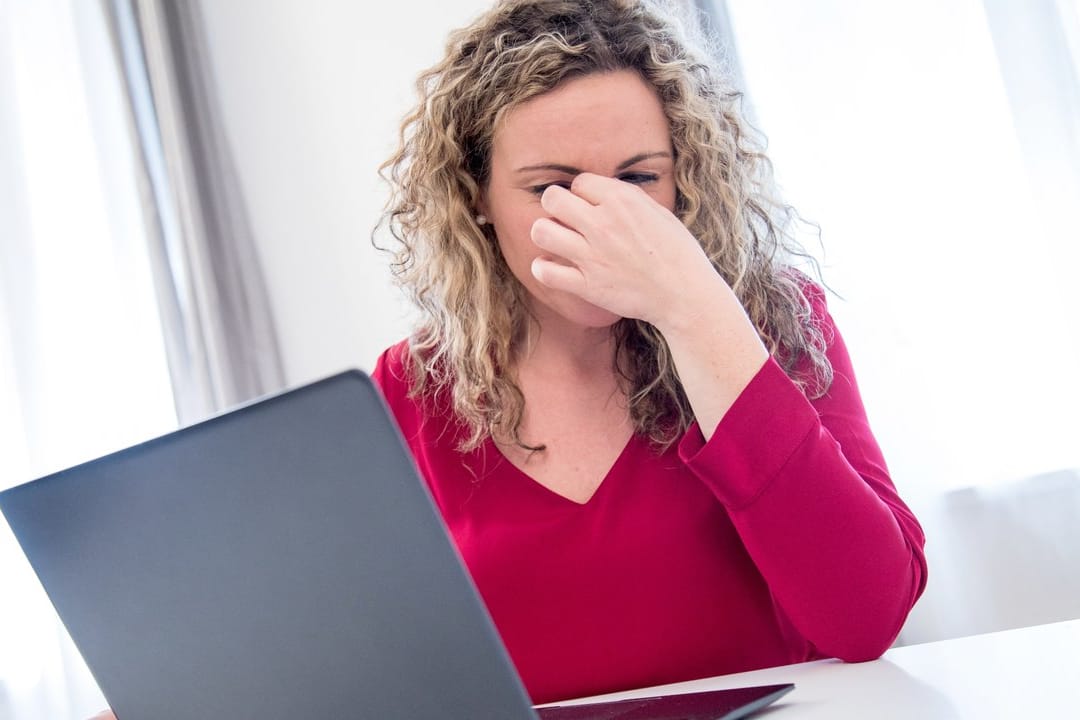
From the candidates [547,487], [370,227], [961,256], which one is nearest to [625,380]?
[547,487]

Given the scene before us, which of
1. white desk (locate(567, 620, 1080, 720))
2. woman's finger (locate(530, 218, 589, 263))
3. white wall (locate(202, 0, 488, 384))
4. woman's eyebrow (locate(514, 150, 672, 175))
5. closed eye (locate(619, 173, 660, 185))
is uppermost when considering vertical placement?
white wall (locate(202, 0, 488, 384))

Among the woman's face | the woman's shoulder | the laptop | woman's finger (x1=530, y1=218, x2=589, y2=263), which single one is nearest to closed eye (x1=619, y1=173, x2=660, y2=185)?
the woman's face

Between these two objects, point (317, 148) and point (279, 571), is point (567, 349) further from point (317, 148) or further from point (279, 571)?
point (317, 148)

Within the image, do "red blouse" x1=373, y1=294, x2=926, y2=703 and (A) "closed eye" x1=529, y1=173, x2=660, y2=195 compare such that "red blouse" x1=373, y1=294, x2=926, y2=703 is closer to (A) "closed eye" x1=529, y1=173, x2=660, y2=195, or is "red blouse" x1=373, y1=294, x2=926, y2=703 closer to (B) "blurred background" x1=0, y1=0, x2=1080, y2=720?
(A) "closed eye" x1=529, y1=173, x2=660, y2=195

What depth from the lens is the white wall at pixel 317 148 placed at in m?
2.45

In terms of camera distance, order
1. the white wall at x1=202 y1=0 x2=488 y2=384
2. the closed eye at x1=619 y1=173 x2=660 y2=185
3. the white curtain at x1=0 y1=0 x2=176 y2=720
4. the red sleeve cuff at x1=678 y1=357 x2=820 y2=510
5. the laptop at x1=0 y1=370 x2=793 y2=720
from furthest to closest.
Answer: the white wall at x1=202 y1=0 x2=488 y2=384 → the white curtain at x1=0 y1=0 x2=176 y2=720 → the closed eye at x1=619 y1=173 x2=660 y2=185 → the red sleeve cuff at x1=678 y1=357 x2=820 y2=510 → the laptop at x1=0 y1=370 x2=793 y2=720

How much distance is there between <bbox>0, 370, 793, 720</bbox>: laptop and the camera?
21.6 inches

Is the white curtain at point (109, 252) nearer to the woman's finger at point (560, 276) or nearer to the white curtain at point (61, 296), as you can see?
the white curtain at point (61, 296)

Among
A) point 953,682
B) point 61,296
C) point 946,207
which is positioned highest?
point 61,296

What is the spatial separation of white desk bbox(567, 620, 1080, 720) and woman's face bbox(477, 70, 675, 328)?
1.49ft

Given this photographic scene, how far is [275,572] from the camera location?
0.59 m

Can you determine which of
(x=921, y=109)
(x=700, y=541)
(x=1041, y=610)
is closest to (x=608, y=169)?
(x=700, y=541)

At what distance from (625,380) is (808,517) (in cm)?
39

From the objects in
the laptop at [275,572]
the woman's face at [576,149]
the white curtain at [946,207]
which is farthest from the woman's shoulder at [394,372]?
the white curtain at [946,207]
